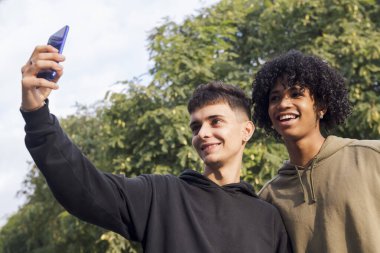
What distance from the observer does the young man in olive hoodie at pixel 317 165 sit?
12.4 ft

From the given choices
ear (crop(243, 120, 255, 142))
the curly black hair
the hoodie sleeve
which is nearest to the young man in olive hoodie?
the curly black hair

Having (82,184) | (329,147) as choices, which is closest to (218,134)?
(329,147)

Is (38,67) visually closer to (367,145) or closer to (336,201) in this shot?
(336,201)

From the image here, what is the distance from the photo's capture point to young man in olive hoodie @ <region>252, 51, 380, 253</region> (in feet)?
12.4

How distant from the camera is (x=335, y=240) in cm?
380

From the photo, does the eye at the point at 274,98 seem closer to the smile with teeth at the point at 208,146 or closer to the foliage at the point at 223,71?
the smile with teeth at the point at 208,146

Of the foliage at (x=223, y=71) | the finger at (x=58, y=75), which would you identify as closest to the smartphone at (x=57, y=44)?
the finger at (x=58, y=75)

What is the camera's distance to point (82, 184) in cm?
319

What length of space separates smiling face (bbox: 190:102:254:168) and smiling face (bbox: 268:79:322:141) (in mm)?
214

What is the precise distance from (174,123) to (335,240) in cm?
740

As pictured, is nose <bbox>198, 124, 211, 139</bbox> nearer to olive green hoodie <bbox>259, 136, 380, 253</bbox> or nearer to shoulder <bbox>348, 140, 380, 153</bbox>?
olive green hoodie <bbox>259, 136, 380, 253</bbox>

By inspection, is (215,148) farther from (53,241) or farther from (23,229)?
(23,229)

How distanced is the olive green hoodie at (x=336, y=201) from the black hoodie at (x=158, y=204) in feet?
0.42

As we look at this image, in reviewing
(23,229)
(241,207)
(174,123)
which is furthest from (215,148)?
(23,229)
